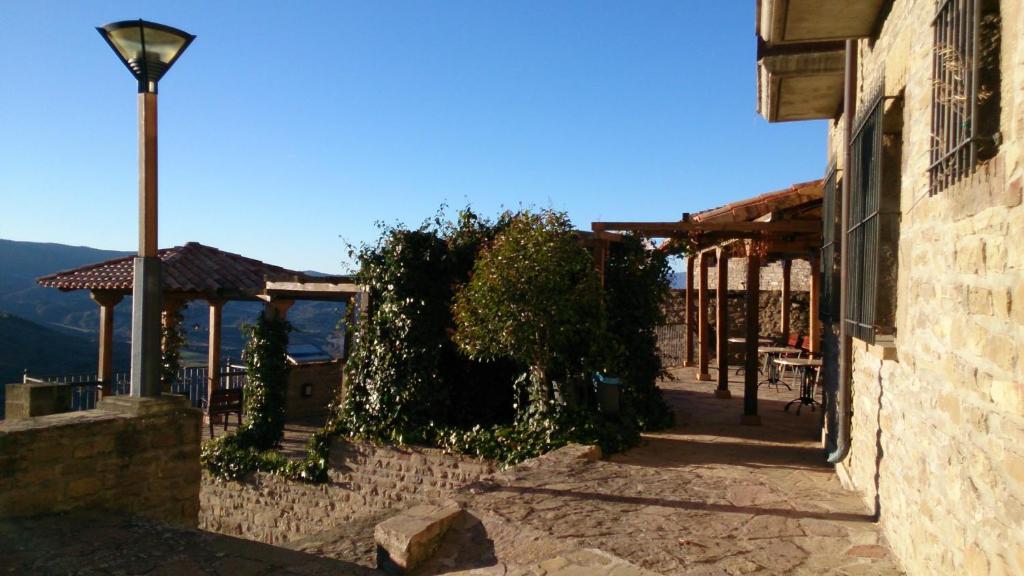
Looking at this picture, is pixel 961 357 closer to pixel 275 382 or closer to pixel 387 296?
pixel 387 296

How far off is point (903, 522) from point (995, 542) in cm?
157

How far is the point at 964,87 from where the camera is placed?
267 centimetres

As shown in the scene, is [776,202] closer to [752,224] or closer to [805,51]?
[752,224]

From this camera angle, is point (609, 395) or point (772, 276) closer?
point (609, 395)

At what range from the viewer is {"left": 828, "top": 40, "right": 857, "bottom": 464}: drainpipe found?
207 inches

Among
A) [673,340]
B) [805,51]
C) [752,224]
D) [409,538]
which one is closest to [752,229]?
[752,224]

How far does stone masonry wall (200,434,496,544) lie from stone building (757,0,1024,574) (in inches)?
155

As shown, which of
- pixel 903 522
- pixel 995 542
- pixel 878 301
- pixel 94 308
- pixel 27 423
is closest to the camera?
pixel 995 542

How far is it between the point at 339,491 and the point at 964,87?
7.66 meters

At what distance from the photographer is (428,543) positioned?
15.5 ft

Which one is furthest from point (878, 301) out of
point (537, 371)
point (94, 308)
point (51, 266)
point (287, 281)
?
point (51, 266)

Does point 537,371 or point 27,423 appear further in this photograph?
point 537,371

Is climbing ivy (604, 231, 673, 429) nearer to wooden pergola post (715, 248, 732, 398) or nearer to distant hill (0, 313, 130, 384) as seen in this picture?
wooden pergola post (715, 248, 732, 398)

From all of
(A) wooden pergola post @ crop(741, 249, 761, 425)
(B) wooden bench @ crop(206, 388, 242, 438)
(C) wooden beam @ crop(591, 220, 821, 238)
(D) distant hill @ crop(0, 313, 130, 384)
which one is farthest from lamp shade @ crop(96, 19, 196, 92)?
(D) distant hill @ crop(0, 313, 130, 384)
